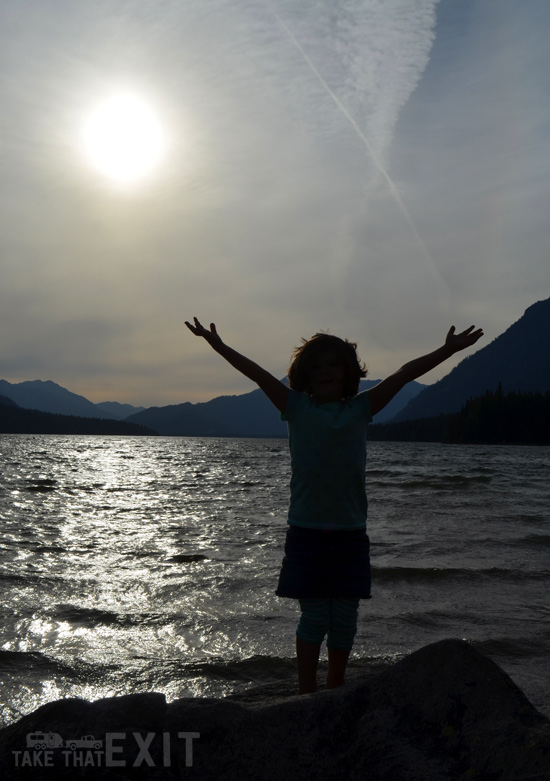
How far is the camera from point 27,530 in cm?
1032

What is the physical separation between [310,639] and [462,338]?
2212 millimetres

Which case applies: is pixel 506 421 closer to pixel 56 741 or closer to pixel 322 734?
pixel 322 734

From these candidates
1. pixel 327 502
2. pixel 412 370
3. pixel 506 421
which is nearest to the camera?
pixel 327 502

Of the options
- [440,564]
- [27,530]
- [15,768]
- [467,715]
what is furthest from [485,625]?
[27,530]

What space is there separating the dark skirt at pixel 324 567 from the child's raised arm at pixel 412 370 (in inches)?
35.4

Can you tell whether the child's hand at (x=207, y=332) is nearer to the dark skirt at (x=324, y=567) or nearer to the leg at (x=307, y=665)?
the dark skirt at (x=324, y=567)

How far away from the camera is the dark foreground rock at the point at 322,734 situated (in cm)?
219

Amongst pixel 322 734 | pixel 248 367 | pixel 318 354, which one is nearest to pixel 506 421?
pixel 318 354

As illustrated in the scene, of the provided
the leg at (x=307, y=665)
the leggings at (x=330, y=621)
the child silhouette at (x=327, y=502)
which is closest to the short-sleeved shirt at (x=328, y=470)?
the child silhouette at (x=327, y=502)

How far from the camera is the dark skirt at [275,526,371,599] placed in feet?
11.4

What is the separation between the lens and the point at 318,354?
151 inches

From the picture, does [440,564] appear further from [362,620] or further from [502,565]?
[362,620]

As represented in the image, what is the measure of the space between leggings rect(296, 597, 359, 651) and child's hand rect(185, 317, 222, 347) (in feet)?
5.74

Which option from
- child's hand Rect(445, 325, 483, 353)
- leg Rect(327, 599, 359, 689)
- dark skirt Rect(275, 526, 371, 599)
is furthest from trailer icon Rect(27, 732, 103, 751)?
child's hand Rect(445, 325, 483, 353)
